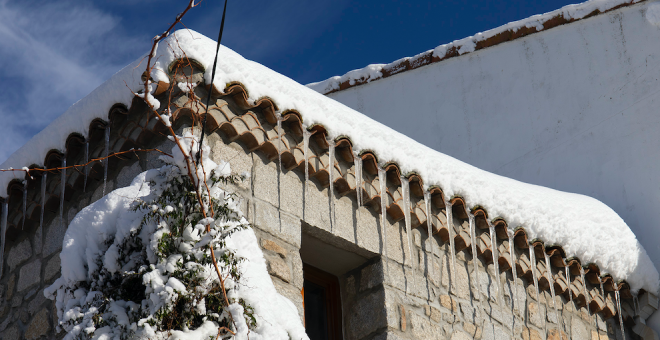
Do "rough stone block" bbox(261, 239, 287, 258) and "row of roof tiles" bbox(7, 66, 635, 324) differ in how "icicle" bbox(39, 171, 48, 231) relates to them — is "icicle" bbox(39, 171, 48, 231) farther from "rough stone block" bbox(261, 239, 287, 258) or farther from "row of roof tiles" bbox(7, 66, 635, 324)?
"rough stone block" bbox(261, 239, 287, 258)

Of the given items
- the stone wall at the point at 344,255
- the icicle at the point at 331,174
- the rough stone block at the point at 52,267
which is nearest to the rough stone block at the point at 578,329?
the stone wall at the point at 344,255

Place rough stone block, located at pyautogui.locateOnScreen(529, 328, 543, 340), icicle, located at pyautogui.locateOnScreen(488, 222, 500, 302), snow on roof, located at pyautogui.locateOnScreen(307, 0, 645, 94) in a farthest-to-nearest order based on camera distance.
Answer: snow on roof, located at pyautogui.locateOnScreen(307, 0, 645, 94) < rough stone block, located at pyautogui.locateOnScreen(529, 328, 543, 340) < icicle, located at pyautogui.locateOnScreen(488, 222, 500, 302)

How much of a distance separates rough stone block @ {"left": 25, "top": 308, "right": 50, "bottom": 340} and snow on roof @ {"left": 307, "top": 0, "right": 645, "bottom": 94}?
4.09 m

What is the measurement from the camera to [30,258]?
3248 millimetres

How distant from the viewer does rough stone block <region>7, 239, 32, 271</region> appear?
3.28 m

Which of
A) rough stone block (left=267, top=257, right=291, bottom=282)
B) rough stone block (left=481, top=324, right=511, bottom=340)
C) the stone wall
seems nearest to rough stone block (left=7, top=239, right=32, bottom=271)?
the stone wall

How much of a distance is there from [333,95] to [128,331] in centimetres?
504

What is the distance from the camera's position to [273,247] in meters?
2.80

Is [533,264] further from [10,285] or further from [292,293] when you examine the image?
[10,285]

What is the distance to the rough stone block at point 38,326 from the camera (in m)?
2.95

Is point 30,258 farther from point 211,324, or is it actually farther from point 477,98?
point 477,98

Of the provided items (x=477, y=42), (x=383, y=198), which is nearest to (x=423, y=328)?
(x=383, y=198)

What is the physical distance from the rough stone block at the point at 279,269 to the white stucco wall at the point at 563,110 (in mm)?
3044

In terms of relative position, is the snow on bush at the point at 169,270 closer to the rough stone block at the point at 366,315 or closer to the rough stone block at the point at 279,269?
the rough stone block at the point at 279,269
